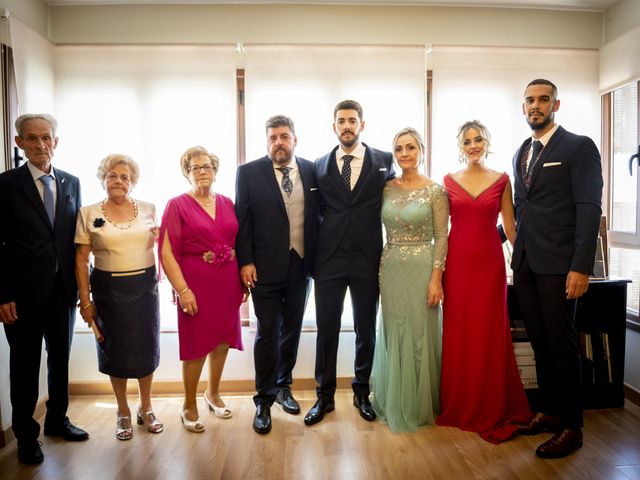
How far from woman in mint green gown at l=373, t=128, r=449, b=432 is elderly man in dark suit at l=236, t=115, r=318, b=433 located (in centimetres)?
49

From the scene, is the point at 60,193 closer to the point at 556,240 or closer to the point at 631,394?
the point at 556,240

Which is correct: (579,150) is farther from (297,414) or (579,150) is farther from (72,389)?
(72,389)

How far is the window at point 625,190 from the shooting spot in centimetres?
333

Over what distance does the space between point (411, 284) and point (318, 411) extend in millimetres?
966

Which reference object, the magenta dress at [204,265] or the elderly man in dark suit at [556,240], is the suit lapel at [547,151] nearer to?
the elderly man in dark suit at [556,240]

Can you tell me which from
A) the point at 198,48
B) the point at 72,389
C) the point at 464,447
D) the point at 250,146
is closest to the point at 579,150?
the point at 464,447

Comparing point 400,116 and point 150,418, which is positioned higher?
point 400,116

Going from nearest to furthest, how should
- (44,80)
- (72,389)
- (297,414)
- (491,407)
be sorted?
(491,407) < (297,414) < (44,80) < (72,389)

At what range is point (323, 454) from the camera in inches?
99.2

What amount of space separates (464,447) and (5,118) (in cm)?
327

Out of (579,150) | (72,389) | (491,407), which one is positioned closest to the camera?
(579,150)

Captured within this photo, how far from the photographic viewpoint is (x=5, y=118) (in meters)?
2.88

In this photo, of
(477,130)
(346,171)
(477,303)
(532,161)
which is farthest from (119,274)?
(532,161)

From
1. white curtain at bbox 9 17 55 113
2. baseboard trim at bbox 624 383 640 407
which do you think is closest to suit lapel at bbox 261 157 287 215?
white curtain at bbox 9 17 55 113
